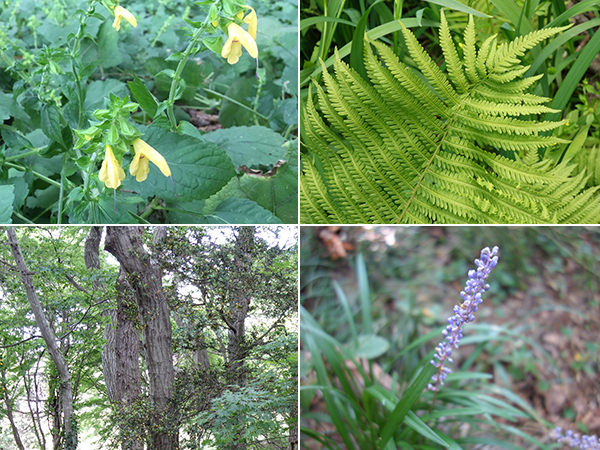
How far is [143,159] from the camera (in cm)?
72

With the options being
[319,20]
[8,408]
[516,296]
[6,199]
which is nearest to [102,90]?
[6,199]

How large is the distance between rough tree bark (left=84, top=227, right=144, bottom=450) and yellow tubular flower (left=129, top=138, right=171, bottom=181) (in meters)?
0.38

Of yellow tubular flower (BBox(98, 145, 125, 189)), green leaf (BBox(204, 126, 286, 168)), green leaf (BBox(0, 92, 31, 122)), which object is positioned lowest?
yellow tubular flower (BBox(98, 145, 125, 189))

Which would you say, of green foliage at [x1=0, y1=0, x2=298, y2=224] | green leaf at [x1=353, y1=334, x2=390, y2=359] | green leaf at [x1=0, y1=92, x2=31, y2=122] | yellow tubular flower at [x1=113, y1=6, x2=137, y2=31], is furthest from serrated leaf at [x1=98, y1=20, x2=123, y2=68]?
green leaf at [x1=353, y1=334, x2=390, y2=359]

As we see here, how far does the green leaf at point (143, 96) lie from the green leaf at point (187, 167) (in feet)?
0.24

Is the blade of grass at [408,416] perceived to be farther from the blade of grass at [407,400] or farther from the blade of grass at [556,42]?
the blade of grass at [556,42]

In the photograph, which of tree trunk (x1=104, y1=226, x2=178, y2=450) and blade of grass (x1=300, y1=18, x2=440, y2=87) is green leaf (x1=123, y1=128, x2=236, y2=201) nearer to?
tree trunk (x1=104, y1=226, x2=178, y2=450)

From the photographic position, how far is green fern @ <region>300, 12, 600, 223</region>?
2.90 ft

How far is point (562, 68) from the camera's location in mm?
1114

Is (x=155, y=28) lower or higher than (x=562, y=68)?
higher

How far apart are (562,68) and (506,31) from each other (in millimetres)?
Result: 188

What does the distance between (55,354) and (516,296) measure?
1.46 m

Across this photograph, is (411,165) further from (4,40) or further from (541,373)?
(4,40)

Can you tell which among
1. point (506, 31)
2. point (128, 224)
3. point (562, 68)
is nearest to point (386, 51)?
point (506, 31)
